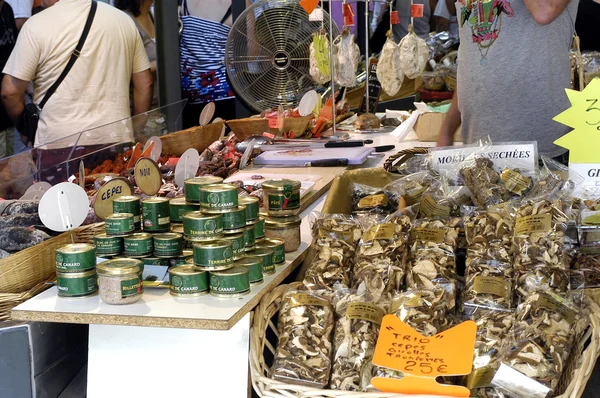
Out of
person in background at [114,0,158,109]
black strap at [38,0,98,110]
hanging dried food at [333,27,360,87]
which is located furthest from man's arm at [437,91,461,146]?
person in background at [114,0,158,109]

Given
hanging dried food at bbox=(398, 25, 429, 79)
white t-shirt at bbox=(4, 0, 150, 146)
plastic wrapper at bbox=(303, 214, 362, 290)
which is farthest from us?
white t-shirt at bbox=(4, 0, 150, 146)

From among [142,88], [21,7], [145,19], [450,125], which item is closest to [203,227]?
[450,125]

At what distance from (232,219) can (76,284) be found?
13.8 inches

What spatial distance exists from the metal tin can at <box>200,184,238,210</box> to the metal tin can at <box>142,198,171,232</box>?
5.7 inches

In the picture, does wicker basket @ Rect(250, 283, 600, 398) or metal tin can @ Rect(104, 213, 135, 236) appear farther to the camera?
metal tin can @ Rect(104, 213, 135, 236)

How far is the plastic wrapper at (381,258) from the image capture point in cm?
154

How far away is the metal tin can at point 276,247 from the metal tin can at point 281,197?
94 mm

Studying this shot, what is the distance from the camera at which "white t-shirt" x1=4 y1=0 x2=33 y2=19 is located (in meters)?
4.90

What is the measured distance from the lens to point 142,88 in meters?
4.80

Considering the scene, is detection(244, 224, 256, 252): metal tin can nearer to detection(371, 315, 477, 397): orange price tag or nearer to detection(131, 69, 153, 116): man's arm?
detection(371, 315, 477, 397): orange price tag

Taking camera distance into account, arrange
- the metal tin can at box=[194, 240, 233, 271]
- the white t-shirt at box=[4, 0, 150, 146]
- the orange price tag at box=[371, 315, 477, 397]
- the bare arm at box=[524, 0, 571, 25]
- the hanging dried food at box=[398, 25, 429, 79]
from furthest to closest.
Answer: the white t-shirt at box=[4, 0, 150, 146] → the hanging dried food at box=[398, 25, 429, 79] → the bare arm at box=[524, 0, 571, 25] → the metal tin can at box=[194, 240, 233, 271] → the orange price tag at box=[371, 315, 477, 397]

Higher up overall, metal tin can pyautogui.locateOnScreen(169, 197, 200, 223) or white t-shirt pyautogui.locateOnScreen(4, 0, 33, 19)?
white t-shirt pyautogui.locateOnScreen(4, 0, 33, 19)

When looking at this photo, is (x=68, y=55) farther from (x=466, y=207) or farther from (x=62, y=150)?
(x=466, y=207)

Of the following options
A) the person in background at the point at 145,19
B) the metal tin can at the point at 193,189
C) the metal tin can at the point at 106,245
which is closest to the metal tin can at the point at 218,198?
the metal tin can at the point at 193,189
